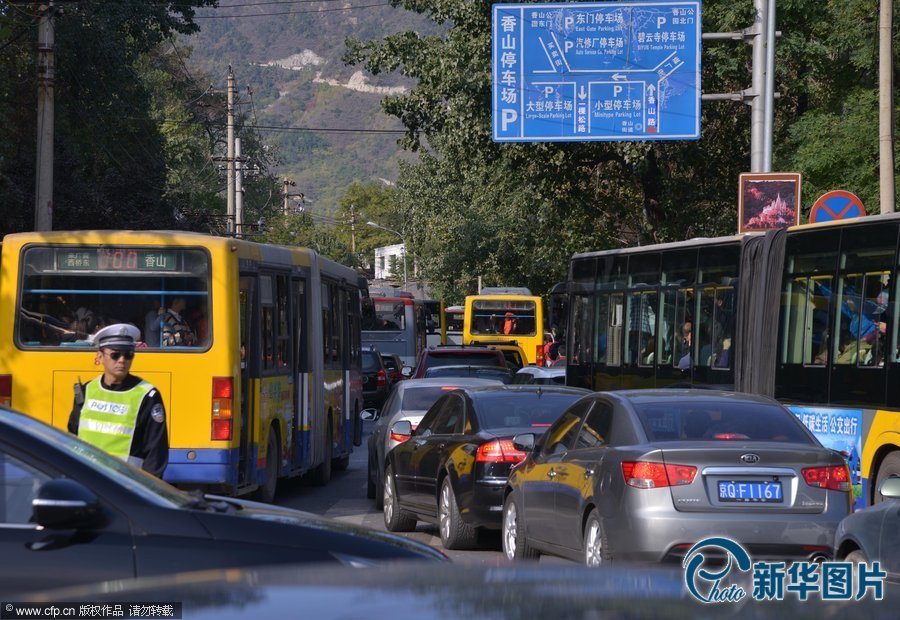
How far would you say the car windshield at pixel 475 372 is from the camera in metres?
21.1

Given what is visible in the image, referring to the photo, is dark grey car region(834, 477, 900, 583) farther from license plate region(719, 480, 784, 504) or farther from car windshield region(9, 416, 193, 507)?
car windshield region(9, 416, 193, 507)

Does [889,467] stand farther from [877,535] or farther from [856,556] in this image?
[877,535]

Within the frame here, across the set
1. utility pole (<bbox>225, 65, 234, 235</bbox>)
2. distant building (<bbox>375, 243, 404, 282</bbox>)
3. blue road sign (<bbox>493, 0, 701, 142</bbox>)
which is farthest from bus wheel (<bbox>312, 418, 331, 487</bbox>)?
distant building (<bbox>375, 243, 404, 282</bbox>)

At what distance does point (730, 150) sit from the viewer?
31703 millimetres

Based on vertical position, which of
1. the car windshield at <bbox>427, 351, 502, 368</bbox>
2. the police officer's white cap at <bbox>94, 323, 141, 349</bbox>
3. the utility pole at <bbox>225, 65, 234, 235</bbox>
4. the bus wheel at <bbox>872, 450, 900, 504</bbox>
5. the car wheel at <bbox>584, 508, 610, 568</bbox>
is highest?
the utility pole at <bbox>225, 65, 234, 235</bbox>

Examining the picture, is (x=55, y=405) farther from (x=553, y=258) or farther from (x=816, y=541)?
(x=553, y=258)

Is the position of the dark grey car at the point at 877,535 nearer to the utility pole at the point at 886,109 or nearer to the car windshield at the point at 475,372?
the car windshield at the point at 475,372

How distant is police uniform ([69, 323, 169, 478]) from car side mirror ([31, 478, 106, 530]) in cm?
284

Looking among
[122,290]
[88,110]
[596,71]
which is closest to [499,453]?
[122,290]

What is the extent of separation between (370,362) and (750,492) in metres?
26.7

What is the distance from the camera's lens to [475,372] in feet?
71.1

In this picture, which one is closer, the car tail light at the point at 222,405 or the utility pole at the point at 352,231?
the car tail light at the point at 222,405

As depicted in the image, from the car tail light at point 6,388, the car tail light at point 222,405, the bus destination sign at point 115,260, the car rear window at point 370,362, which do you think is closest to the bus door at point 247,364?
the car tail light at point 222,405

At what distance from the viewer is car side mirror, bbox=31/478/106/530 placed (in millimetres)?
4855
